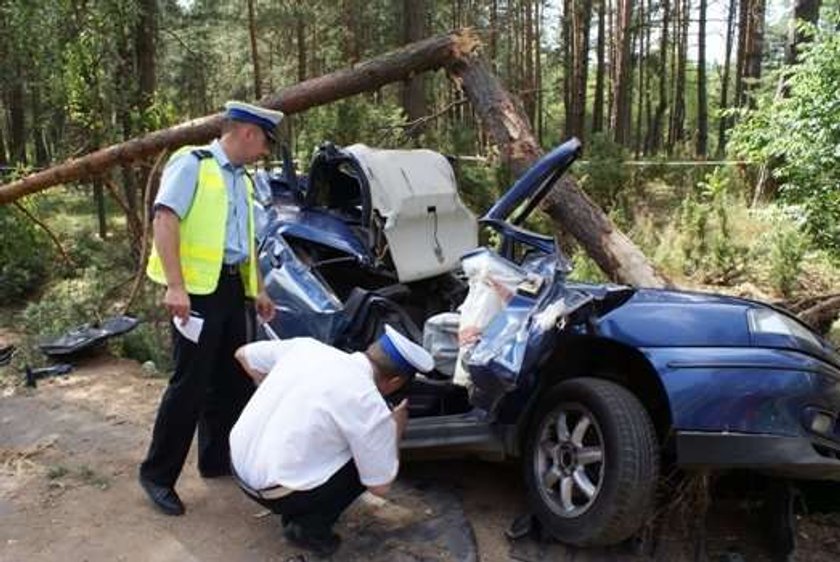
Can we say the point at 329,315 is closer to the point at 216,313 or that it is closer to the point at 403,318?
the point at 403,318

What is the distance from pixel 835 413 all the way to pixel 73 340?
21.0ft

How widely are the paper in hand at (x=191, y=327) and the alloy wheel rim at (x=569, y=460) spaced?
1732 millimetres

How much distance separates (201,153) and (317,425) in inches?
60.8

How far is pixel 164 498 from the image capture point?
4195 millimetres

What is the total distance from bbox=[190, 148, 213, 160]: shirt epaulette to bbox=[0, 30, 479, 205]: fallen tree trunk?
4109mm

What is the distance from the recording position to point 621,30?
26.3 m

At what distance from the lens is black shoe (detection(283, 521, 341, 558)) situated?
372 cm

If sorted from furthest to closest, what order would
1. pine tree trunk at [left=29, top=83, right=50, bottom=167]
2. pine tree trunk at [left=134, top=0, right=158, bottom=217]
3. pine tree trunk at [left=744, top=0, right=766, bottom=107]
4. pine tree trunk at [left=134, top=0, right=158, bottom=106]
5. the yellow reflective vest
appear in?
pine tree trunk at [left=29, top=83, right=50, bottom=167] → pine tree trunk at [left=744, top=0, right=766, bottom=107] → pine tree trunk at [left=134, top=0, right=158, bottom=106] → pine tree trunk at [left=134, top=0, right=158, bottom=217] → the yellow reflective vest

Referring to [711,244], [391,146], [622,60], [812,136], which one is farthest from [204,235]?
[622,60]

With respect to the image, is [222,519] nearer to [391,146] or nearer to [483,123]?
[483,123]

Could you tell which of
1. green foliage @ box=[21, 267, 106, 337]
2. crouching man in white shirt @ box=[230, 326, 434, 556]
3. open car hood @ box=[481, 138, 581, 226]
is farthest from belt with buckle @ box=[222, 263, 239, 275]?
green foliage @ box=[21, 267, 106, 337]

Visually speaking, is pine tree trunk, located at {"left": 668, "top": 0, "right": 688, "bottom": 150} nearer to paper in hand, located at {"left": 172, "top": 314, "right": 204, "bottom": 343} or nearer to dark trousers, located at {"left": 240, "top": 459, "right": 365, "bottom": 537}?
paper in hand, located at {"left": 172, "top": 314, "right": 204, "bottom": 343}

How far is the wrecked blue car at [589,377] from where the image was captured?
3262 mm

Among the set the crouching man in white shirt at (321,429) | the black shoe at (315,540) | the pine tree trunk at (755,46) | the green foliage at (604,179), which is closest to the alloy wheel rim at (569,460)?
the crouching man in white shirt at (321,429)
